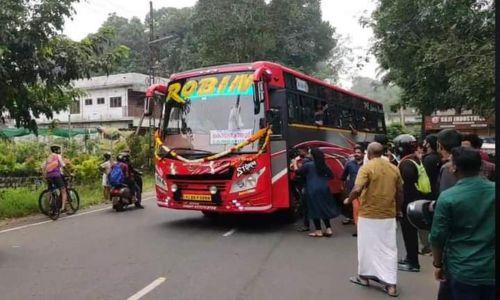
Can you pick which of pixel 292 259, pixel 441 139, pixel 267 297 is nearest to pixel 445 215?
pixel 441 139

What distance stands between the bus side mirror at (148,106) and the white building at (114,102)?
29166 mm

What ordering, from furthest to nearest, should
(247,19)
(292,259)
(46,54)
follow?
(247,19) → (46,54) → (292,259)

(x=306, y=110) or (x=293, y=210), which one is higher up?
(x=306, y=110)

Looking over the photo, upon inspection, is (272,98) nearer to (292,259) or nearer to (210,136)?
(210,136)

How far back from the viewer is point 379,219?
5.83 meters

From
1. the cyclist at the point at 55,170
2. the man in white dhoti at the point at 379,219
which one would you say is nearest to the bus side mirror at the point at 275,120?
the man in white dhoti at the point at 379,219

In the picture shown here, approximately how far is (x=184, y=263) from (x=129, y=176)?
6401 mm

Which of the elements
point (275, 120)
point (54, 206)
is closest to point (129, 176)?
point (54, 206)

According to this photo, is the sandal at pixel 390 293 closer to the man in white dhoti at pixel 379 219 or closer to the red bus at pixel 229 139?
the man in white dhoti at pixel 379 219

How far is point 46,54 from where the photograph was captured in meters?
11.0

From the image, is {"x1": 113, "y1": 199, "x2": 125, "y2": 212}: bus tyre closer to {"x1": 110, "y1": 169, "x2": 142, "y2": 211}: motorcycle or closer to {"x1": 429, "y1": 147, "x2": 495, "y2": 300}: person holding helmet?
{"x1": 110, "y1": 169, "x2": 142, "y2": 211}: motorcycle

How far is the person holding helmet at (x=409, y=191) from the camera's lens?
659 cm

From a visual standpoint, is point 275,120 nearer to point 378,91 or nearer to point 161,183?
point 161,183

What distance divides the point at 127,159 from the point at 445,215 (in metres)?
10.9
